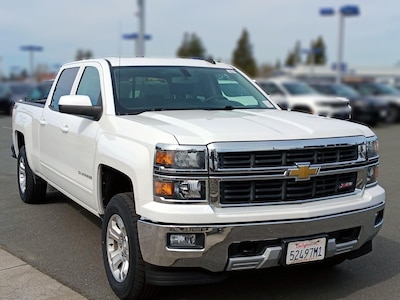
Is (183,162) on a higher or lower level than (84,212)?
higher

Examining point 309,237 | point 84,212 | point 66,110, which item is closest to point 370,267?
point 309,237

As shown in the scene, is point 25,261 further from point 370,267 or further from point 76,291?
point 370,267

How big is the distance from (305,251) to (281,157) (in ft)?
2.21

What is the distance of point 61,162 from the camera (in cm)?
508

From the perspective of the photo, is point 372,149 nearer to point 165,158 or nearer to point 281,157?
point 281,157

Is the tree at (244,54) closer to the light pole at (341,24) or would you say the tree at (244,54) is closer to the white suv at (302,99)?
the light pole at (341,24)

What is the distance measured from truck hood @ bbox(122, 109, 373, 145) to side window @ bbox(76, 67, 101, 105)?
660 mm

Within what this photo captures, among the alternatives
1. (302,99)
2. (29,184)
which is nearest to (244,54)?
(302,99)

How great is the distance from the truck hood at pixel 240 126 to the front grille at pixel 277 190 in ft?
0.95

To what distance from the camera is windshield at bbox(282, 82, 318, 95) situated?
683 inches

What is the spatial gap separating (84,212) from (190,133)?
3.34 metres

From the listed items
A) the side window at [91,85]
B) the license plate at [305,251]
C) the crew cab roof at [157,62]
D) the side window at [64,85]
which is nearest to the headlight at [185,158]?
the license plate at [305,251]

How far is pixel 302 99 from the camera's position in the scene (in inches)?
664

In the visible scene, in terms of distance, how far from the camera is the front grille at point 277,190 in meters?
3.32
